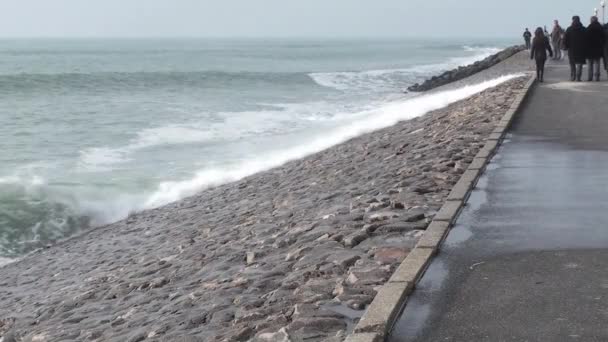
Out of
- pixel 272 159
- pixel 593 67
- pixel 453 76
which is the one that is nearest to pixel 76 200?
pixel 272 159

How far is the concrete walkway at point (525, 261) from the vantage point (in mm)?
4480

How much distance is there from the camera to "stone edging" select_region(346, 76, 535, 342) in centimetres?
443

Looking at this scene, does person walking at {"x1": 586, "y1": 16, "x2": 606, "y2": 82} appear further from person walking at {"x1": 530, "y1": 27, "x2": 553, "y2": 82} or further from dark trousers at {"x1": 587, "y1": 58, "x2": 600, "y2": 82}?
person walking at {"x1": 530, "y1": 27, "x2": 553, "y2": 82}

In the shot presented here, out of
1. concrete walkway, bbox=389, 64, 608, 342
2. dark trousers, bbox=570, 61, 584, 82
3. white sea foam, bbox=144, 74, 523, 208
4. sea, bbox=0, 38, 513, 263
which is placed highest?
dark trousers, bbox=570, 61, 584, 82

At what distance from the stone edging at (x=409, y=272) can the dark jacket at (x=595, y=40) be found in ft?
38.0

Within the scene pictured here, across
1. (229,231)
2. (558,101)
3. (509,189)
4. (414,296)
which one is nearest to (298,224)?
(229,231)

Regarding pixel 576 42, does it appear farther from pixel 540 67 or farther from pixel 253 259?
pixel 253 259

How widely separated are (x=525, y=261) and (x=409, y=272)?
0.91m

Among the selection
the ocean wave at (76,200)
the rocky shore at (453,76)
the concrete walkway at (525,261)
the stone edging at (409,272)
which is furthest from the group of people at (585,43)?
the rocky shore at (453,76)

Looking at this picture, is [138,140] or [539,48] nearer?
[539,48]

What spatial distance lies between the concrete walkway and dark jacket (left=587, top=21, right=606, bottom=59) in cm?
987

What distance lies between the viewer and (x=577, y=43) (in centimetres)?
1934

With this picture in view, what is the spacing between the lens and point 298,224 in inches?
327

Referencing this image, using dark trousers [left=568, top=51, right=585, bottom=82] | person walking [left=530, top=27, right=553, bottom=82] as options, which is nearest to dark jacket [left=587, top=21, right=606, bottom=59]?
dark trousers [left=568, top=51, right=585, bottom=82]
